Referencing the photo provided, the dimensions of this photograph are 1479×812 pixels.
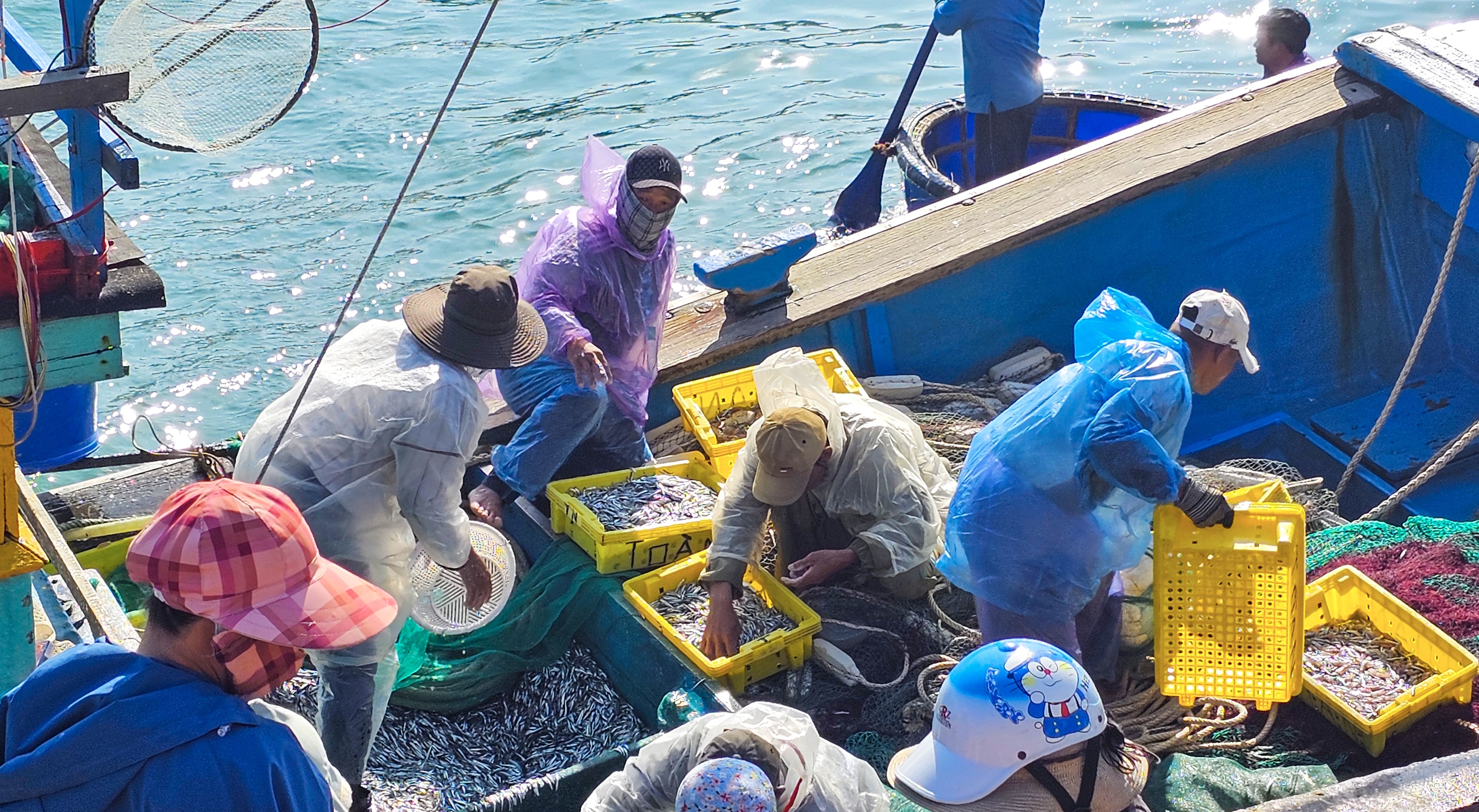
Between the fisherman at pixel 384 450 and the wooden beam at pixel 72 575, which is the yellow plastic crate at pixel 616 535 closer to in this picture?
the fisherman at pixel 384 450

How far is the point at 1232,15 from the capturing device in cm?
1406

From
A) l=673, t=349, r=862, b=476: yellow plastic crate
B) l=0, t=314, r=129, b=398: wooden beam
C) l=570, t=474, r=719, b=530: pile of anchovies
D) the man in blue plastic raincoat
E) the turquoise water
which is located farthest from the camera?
the turquoise water

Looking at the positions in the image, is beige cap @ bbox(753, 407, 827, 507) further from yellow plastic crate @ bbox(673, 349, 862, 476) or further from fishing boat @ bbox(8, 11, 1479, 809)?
fishing boat @ bbox(8, 11, 1479, 809)

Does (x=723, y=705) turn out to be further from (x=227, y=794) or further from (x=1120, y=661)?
(x=227, y=794)

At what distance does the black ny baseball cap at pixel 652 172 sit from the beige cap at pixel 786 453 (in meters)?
1.00

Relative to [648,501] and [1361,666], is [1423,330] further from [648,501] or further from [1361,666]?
[648,501]

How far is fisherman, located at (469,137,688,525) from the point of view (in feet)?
15.3

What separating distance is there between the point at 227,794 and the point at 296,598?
0.35 metres

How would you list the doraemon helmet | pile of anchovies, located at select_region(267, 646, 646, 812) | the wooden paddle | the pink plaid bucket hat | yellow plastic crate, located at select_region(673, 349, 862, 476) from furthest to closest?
the wooden paddle, yellow plastic crate, located at select_region(673, 349, 862, 476), pile of anchovies, located at select_region(267, 646, 646, 812), the doraemon helmet, the pink plaid bucket hat

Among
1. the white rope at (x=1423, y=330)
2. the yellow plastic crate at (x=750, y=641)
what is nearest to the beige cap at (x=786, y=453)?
the yellow plastic crate at (x=750, y=641)

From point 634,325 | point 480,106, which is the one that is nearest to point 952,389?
point 634,325

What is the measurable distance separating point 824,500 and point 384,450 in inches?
57.3

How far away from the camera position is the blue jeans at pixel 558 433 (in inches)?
184

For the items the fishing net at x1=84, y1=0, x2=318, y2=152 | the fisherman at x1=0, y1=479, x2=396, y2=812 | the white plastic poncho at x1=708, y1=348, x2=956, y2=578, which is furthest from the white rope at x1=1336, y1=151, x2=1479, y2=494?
the fisherman at x1=0, y1=479, x2=396, y2=812
